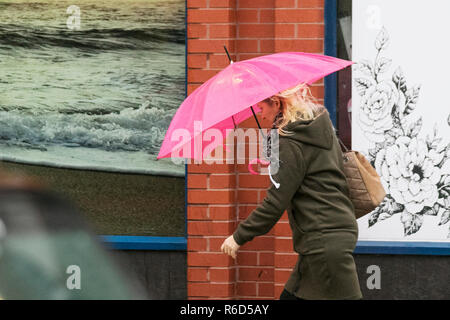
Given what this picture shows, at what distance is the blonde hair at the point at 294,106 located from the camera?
3748 mm

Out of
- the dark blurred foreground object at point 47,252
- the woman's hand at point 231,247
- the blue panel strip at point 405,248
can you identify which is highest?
the dark blurred foreground object at point 47,252

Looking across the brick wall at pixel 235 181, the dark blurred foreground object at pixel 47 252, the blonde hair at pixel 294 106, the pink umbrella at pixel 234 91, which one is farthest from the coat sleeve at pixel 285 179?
the brick wall at pixel 235 181

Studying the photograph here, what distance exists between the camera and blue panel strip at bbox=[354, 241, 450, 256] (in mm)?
5477

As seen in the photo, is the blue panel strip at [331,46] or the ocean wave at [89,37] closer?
the blue panel strip at [331,46]

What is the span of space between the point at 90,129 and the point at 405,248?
2.59 meters

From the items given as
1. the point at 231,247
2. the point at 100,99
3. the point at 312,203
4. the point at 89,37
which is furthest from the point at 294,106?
the point at 89,37

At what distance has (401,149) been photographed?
219 inches

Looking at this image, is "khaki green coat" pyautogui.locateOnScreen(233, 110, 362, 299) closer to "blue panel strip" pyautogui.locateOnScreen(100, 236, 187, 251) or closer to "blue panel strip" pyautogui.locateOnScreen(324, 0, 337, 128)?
"blue panel strip" pyautogui.locateOnScreen(324, 0, 337, 128)

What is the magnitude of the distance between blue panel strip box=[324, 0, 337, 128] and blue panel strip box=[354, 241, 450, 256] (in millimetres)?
999

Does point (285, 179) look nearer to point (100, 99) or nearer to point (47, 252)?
point (47, 252)

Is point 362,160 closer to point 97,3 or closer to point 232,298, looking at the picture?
point 232,298

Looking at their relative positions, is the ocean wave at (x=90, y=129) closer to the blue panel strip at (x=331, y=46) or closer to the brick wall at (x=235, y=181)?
the brick wall at (x=235, y=181)

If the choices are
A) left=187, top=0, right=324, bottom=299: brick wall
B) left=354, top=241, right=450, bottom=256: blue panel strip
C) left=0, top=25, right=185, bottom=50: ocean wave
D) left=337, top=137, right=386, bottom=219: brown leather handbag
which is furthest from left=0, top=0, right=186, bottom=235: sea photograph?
left=337, top=137, right=386, bottom=219: brown leather handbag
